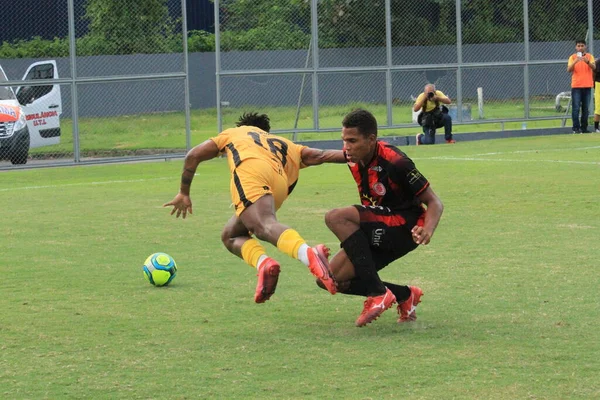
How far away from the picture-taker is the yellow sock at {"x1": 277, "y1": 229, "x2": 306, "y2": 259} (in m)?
6.74

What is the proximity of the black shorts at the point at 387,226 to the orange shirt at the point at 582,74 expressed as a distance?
1853cm

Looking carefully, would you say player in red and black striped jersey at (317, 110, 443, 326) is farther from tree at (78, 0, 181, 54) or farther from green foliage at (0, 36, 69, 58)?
tree at (78, 0, 181, 54)

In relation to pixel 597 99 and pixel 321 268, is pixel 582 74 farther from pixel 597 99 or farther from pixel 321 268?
pixel 321 268

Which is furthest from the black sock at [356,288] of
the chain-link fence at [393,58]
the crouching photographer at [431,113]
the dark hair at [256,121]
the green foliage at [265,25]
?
the green foliage at [265,25]

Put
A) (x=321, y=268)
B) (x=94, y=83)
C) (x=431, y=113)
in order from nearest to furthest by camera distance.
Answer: (x=321, y=268) → (x=94, y=83) → (x=431, y=113)

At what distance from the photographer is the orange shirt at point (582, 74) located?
80.4 feet

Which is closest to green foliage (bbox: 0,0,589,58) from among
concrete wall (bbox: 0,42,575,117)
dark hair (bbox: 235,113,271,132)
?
concrete wall (bbox: 0,42,575,117)

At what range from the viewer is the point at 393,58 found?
2477 cm

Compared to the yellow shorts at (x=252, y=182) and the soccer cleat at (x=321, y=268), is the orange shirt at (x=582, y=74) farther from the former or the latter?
the soccer cleat at (x=321, y=268)

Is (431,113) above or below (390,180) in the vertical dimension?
above

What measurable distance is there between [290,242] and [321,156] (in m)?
0.98

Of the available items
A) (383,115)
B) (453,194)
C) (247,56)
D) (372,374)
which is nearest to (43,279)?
(372,374)

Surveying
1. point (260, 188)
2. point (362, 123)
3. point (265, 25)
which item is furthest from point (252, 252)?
point (265, 25)

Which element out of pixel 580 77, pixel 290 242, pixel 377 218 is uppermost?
pixel 580 77
